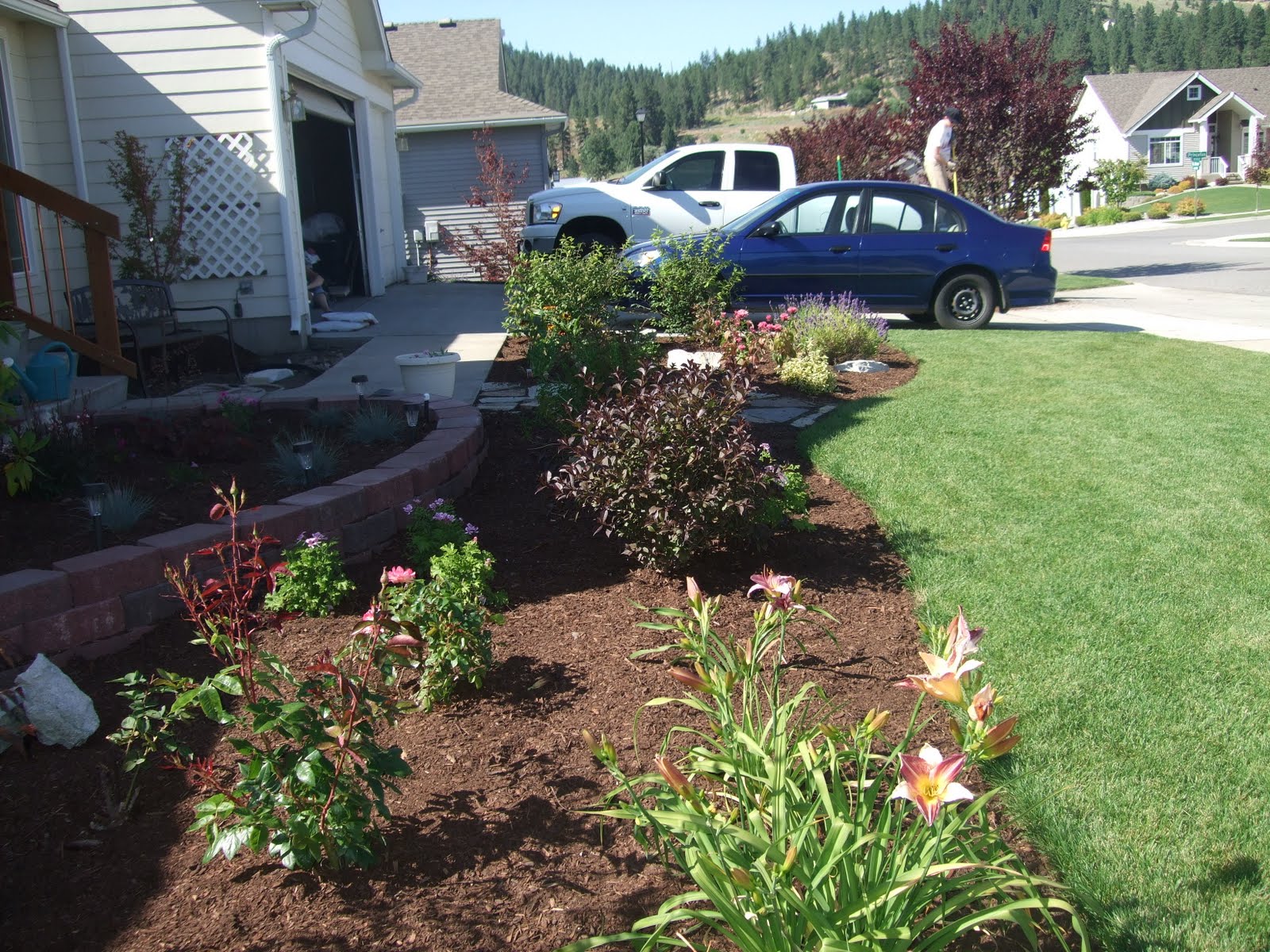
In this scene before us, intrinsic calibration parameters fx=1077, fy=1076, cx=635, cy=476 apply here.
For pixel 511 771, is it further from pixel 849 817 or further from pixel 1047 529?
pixel 1047 529

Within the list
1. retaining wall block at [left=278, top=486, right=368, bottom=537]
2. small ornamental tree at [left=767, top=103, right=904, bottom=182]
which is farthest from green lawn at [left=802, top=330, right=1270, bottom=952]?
small ornamental tree at [left=767, top=103, right=904, bottom=182]

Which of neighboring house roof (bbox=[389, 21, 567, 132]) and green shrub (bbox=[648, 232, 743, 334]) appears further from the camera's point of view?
neighboring house roof (bbox=[389, 21, 567, 132])

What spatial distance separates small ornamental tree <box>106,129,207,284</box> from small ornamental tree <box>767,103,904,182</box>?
11.4 meters

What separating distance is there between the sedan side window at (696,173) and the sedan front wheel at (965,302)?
3.75 metres

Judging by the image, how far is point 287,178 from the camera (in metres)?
9.80

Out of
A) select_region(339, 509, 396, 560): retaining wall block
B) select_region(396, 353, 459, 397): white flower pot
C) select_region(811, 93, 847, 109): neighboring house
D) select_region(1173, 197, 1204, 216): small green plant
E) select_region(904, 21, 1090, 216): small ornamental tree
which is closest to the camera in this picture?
select_region(339, 509, 396, 560): retaining wall block

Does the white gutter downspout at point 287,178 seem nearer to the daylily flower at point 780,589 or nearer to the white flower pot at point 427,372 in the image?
the white flower pot at point 427,372

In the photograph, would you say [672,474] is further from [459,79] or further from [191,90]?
[459,79]

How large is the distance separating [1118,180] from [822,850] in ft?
179

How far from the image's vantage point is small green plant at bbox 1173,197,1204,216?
42250 millimetres

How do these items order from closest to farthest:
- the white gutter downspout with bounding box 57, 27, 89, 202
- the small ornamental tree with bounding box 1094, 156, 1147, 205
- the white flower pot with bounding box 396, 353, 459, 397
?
the white flower pot with bounding box 396, 353, 459, 397
the white gutter downspout with bounding box 57, 27, 89, 202
the small ornamental tree with bounding box 1094, 156, 1147, 205

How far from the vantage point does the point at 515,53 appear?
7912 centimetres

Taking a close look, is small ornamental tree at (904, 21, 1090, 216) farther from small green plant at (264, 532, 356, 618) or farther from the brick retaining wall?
small green plant at (264, 532, 356, 618)

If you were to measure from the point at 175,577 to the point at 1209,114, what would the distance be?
242 feet
